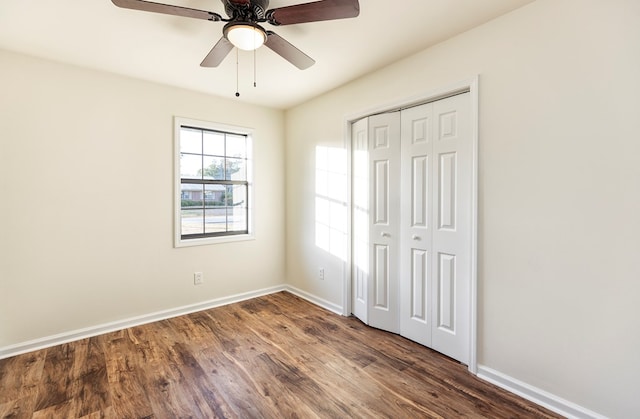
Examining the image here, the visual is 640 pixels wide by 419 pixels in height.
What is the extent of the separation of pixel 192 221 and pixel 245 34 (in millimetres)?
2340

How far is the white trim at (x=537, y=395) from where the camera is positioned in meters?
1.70

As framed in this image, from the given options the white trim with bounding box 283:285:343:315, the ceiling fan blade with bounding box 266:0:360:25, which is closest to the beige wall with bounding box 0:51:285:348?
the white trim with bounding box 283:285:343:315

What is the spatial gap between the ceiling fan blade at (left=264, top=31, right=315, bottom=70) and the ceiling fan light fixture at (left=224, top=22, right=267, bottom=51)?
5 cm

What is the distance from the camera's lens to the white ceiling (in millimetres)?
1913

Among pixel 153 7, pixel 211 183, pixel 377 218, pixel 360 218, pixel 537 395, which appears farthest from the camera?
pixel 211 183

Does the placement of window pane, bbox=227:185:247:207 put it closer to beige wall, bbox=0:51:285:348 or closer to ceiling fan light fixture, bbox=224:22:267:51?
beige wall, bbox=0:51:285:348

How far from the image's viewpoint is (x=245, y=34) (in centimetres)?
176

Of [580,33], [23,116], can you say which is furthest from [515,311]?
[23,116]

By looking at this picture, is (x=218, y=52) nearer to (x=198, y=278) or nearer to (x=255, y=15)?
(x=255, y=15)

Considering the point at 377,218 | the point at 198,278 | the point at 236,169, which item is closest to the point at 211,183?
the point at 236,169

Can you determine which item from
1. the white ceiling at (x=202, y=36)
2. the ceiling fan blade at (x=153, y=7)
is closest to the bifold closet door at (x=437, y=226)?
the white ceiling at (x=202, y=36)

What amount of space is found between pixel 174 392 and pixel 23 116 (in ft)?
8.49

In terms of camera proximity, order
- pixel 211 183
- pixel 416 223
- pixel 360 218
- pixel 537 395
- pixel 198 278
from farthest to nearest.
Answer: pixel 211 183 < pixel 198 278 < pixel 360 218 < pixel 416 223 < pixel 537 395

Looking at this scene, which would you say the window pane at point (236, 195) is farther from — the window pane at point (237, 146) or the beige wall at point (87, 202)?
the beige wall at point (87, 202)
